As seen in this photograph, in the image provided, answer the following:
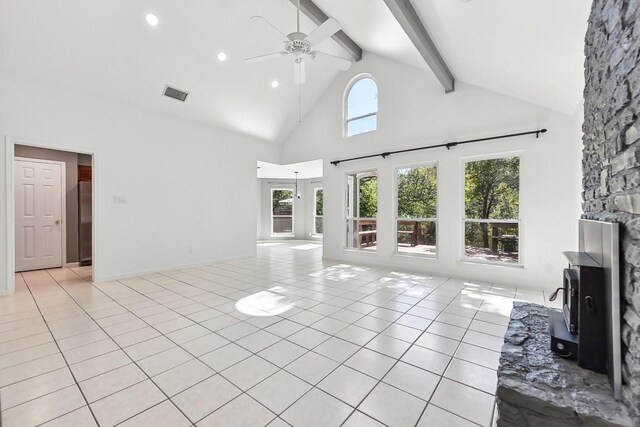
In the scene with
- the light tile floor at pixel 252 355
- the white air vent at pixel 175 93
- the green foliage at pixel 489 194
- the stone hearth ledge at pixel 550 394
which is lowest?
the light tile floor at pixel 252 355

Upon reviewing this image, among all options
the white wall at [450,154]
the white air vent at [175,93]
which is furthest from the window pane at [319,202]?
the white air vent at [175,93]

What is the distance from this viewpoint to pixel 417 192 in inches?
212

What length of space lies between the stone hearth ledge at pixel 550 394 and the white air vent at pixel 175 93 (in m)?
5.83

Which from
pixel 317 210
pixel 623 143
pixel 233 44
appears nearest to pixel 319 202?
pixel 317 210

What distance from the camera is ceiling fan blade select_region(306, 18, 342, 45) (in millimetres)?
2885

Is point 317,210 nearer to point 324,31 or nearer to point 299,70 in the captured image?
point 299,70

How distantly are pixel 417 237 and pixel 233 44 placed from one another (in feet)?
15.9

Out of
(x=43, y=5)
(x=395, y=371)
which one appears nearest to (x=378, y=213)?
(x=395, y=371)

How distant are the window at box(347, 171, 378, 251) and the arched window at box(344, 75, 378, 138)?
1.03m

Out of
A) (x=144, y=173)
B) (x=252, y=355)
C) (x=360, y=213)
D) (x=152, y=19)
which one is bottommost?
(x=252, y=355)

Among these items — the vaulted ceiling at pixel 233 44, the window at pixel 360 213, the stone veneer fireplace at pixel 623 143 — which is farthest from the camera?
the window at pixel 360 213

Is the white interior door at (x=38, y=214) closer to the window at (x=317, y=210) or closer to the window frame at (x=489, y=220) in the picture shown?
the window at (x=317, y=210)

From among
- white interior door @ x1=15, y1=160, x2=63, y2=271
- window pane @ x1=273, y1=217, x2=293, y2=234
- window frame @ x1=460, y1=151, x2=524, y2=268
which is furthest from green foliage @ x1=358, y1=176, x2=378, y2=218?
white interior door @ x1=15, y1=160, x2=63, y2=271

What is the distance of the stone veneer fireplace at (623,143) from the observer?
3.78 ft
